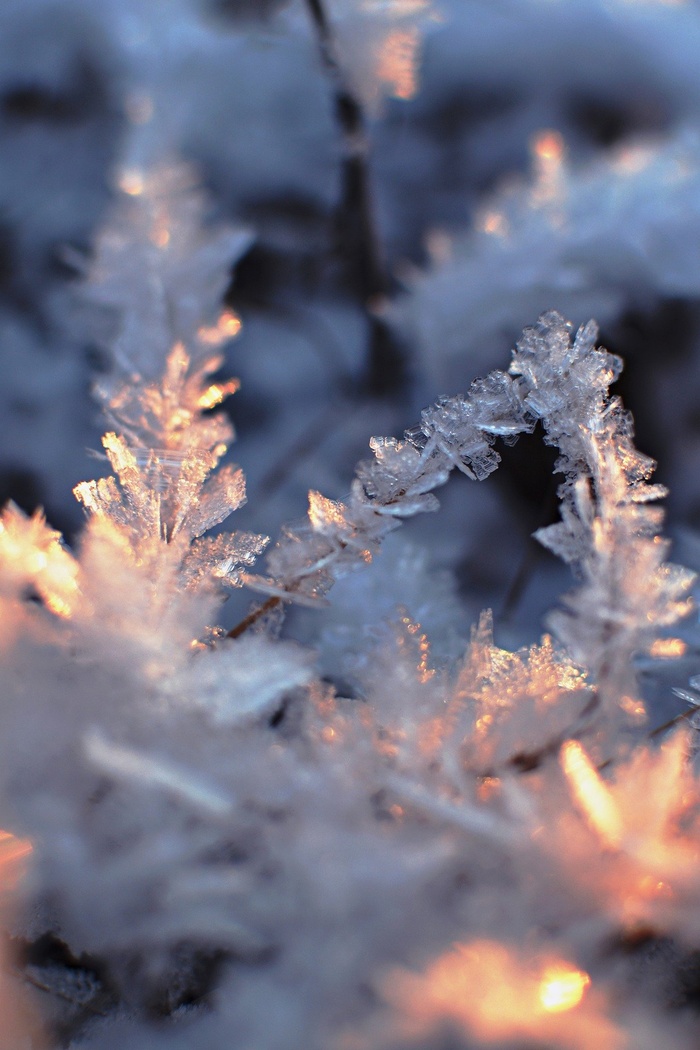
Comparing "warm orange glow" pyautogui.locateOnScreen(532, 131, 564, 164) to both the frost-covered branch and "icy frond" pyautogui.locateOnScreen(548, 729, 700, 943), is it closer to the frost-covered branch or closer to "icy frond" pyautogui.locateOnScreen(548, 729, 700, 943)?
the frost-covered branch

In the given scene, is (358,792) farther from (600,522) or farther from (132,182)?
(132,182)

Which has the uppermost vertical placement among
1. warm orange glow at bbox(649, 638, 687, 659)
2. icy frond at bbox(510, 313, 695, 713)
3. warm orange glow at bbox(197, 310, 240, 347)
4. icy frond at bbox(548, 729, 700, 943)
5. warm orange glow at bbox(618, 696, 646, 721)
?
warm orange glow at bbox(197, 310, 240, 347)

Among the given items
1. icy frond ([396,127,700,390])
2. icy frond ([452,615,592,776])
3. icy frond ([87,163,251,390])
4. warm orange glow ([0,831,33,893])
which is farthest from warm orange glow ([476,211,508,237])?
warm orange glow ([0,831,33,893])

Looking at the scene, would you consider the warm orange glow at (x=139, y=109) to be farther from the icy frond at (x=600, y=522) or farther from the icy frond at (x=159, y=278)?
the icy frond at (x=600, y=522)

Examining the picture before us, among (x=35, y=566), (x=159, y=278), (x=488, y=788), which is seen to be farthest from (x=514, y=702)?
(x=159, y=278)

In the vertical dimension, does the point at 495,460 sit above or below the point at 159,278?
below

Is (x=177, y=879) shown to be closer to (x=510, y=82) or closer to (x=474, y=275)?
(x=474, y=275)
